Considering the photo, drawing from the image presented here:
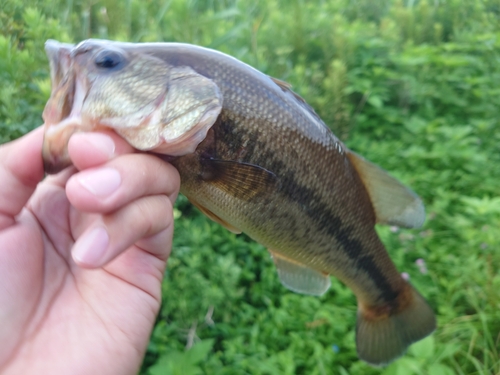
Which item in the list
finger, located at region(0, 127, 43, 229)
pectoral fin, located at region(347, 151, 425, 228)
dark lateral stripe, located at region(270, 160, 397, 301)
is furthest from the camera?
pectoral fin, located at region(347, 151, 425, 228)

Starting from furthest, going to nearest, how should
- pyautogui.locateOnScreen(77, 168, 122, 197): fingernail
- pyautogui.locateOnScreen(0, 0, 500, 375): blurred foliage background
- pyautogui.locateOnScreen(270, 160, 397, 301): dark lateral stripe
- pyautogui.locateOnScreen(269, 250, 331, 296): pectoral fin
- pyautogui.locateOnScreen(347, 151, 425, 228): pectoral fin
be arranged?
pyautogui.locateOnScreen(0, 0, 500, 375): blurred foliage background, pyautogui.locateOnScreen(269, 250, 331, 296): pectoral fin, pyautogui.locateOnScreen(347, 151, 425, 228): pectoral fin, pyautogui.locateOnScreen(270, 160, 397, 301): dark lateral stripe, pyautogui.locateOnScreen(77, 168, 122, 197): fingernail

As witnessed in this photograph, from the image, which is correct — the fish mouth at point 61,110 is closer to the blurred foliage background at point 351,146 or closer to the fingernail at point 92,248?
the fingernail at point 92,248

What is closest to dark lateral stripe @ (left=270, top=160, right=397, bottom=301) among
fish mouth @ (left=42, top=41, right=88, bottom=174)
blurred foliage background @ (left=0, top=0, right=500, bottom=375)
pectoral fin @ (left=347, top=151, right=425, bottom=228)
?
pectoral fin @ (left=347, top=151, right=425, bottom=228)

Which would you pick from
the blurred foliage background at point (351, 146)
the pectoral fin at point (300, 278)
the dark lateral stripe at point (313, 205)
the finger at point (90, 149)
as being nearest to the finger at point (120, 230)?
the finger at point (90, 149)

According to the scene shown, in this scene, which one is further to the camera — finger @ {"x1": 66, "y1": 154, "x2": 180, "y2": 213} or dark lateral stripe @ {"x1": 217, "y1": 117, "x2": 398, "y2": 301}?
dark lateral stripe @ {"x1": 217, "y1": 117, "x2": 398, "y2": 301}

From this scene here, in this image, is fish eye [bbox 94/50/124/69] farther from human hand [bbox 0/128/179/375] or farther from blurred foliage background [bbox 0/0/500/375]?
blurred foliage background [bbox 0/0/500/375]

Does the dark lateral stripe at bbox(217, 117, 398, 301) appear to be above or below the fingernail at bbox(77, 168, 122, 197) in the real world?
below

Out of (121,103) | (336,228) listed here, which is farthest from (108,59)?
(336,228)
